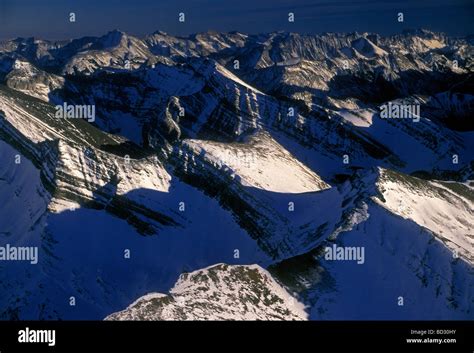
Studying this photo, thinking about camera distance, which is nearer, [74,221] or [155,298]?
[155,298]

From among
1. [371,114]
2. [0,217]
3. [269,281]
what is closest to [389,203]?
[269,281]

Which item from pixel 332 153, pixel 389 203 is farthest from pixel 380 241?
pixel 332 153

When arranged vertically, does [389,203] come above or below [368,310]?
above

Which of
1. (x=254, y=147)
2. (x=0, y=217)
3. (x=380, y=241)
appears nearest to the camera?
(x=380, y=241)

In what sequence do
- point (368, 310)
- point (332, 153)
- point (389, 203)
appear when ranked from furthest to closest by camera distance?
point (332, 153) < point (389, 203) < point (368, 310)

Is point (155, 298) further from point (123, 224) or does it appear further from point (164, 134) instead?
point (164, 134)

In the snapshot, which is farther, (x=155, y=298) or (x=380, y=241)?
(x=380, y=241)

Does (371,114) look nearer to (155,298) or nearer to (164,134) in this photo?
(164,134)

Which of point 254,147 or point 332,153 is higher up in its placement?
point 254,147

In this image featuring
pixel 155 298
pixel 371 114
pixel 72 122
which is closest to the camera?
pixel 155 298

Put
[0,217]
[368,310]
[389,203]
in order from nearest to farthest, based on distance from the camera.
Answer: [368,310] < [389,203] < [0,217]
